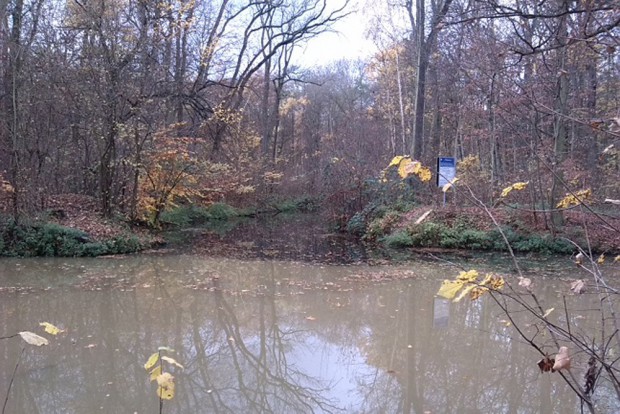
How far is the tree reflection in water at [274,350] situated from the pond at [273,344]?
2 cm

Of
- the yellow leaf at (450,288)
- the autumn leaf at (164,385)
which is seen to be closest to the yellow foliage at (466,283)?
the yellow leaf at (450,288)

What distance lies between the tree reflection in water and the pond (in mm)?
17

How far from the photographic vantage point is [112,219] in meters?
13.6

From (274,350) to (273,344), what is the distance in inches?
8.1

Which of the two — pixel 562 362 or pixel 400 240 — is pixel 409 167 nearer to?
pixel 562 362

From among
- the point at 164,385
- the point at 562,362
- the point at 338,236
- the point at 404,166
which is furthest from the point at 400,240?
the point at 562,362

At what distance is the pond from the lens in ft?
14.5

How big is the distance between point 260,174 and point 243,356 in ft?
65.6

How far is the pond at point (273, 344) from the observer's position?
14.5ft

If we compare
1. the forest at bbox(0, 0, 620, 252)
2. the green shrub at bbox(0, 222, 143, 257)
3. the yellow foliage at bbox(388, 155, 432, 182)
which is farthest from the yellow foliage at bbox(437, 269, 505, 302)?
the green shrub at bbox(0, 222, 143, 257)

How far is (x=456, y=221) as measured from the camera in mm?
13734

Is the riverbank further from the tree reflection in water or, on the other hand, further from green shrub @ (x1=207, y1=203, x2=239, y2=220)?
green shrub @ (x1=207, y1=203, x2=239, y2=220)

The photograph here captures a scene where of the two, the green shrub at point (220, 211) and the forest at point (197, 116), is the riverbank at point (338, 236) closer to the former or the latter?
the forest at point (197, 116)

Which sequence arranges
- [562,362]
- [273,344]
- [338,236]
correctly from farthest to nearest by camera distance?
[338,236] → [273,344] → [562,362]
